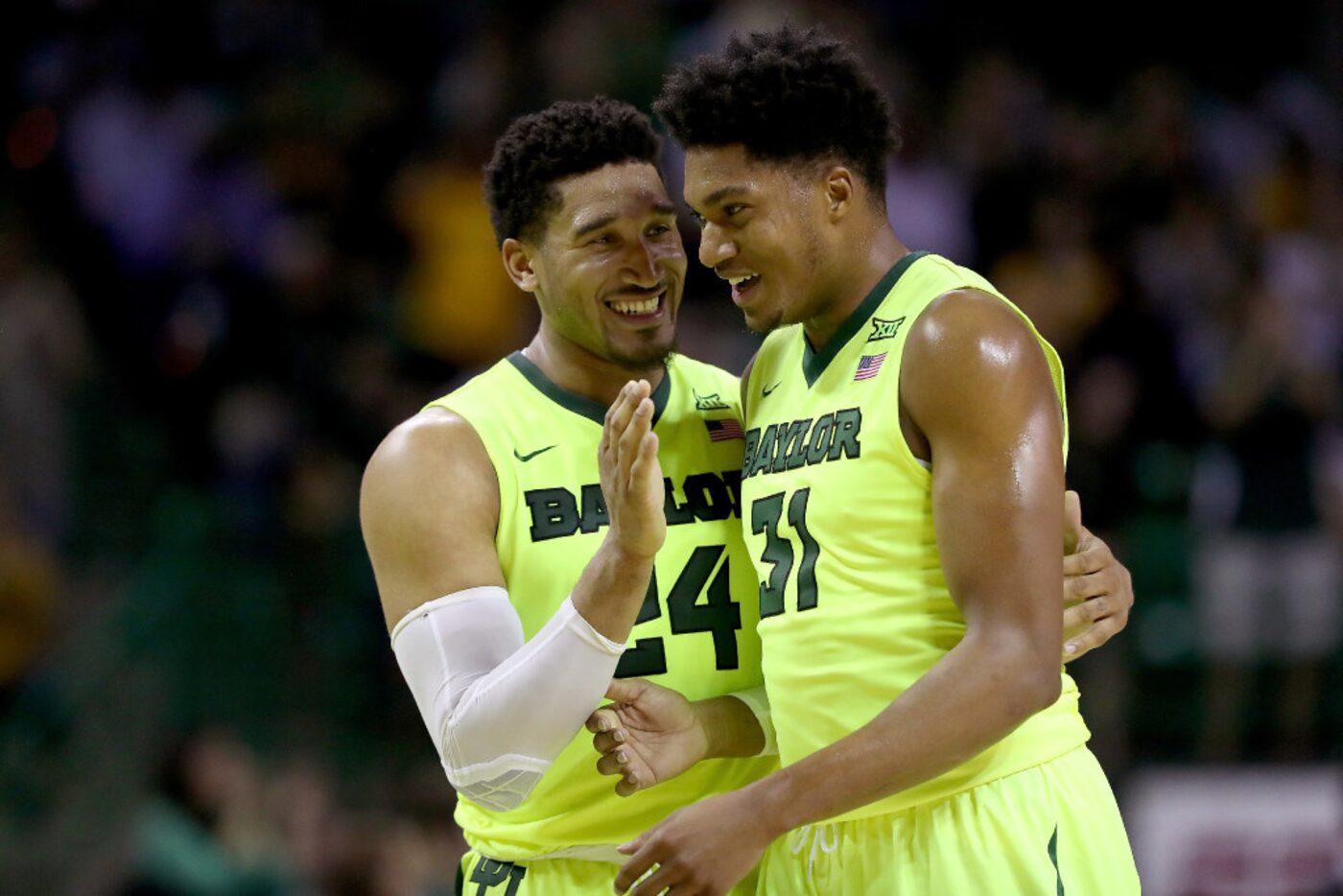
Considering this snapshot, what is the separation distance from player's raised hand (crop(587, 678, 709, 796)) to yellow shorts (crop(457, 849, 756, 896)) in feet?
1.39

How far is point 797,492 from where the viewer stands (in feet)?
12.8

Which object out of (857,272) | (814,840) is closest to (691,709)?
(814,840)

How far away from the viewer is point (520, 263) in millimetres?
4793

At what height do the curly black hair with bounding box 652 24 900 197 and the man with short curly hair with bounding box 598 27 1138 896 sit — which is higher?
the curly black hair with bounding box 652 24 900 197

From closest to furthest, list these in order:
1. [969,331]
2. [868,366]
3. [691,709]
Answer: [969,331] → [868,366] → [691,709]

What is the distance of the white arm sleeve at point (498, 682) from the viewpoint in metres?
3.82

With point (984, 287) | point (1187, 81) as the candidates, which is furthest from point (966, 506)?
point (1187, 81)

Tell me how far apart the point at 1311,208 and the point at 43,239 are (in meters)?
7.54

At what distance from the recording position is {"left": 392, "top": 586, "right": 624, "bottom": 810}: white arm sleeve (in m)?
3.82

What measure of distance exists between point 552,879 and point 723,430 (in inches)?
48.0

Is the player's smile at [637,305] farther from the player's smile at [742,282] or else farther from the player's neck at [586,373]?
the player's smile at [742,282]

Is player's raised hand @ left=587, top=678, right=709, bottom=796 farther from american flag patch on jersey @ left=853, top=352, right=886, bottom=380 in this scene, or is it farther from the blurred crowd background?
the blurred crowd background

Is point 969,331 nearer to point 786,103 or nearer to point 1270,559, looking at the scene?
point 786,103

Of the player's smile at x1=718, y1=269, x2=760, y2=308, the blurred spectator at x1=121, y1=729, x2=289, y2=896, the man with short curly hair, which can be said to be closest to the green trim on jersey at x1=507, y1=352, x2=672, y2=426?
the man with short curly hair
